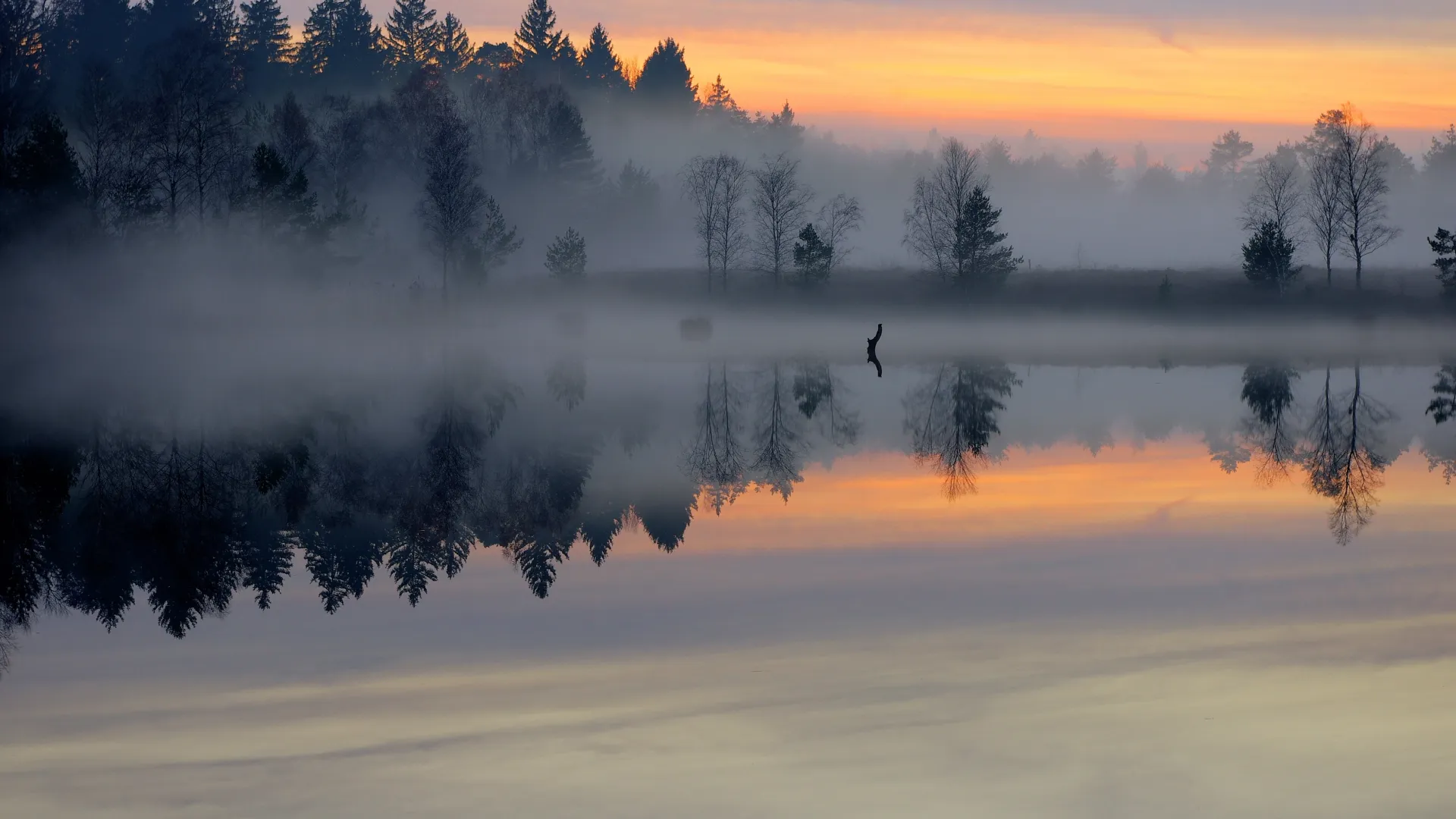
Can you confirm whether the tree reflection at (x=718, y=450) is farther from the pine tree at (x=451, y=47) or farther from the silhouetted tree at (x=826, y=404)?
the pine tree at (x=451, y=47)

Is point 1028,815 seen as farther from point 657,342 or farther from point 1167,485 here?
point 657,342

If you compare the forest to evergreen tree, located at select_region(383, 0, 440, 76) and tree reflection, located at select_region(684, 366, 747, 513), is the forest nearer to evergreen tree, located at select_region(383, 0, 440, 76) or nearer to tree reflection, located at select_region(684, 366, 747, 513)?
evergreen tree, located at select_region(383, 0, 440, 76)

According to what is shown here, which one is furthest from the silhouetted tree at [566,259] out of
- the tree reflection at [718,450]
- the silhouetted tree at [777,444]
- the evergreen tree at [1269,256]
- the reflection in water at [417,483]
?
the reflection in water at [417,483]

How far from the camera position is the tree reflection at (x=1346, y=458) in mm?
22812

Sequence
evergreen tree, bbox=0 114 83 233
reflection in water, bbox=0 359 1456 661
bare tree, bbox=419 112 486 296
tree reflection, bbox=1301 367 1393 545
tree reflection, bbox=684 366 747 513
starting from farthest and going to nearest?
bare tree, bbox=419 112 486 296 → evergreen tree, bbox=0 114 83 233 → tree reflection, bbox=684 366 747 513 → tree reflection, bbox=1301 367 1393 545 → reflection in water, bbox=0 359 1456 661

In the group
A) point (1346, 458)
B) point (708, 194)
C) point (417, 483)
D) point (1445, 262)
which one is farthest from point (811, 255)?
point (417, 483)

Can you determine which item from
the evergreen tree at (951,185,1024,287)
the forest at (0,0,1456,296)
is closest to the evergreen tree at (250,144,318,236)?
the forest at (0,0,1456,296)

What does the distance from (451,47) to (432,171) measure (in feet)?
218

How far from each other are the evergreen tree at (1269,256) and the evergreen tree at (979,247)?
15.1m

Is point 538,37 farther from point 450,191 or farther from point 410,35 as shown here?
point 450,191

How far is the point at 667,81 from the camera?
171 m

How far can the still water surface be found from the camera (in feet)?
34.1

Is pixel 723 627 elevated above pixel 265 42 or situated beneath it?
situated beneath

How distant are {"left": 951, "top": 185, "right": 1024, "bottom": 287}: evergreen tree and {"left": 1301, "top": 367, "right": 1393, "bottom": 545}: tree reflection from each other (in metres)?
53.1
